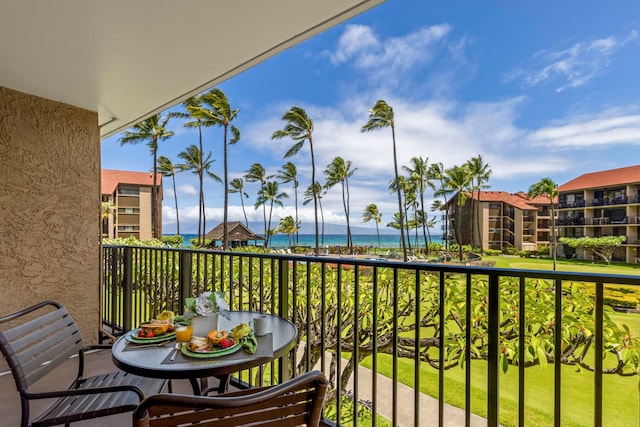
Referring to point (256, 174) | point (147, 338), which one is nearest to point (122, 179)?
point (256, 174)

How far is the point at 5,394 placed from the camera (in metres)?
2.49

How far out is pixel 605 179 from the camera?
108 feet

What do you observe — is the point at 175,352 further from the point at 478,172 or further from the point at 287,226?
the point at 478,172

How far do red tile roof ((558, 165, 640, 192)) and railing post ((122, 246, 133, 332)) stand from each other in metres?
40.0

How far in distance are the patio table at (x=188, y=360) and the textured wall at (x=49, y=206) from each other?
2.16 metres

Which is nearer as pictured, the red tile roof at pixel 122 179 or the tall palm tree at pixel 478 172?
the red tile roof at pixel 122 179

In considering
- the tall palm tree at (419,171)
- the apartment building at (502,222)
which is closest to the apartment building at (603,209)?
the apartment building at (502,222)

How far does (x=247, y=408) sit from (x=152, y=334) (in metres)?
0.99

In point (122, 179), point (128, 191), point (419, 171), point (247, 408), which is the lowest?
point (247, 408)

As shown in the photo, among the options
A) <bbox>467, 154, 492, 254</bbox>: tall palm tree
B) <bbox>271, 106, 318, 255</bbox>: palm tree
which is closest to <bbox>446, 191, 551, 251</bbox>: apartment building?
<bbox>467, 154, 492, 254</bbox>: tall palm tree

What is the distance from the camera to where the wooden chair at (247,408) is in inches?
31.3

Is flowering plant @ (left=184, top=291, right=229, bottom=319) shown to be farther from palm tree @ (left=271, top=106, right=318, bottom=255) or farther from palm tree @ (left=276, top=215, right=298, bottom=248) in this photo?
palm tree @ (left=276, top=215, right=298, bottom=248)

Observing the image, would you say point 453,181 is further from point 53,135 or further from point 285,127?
point 53,135

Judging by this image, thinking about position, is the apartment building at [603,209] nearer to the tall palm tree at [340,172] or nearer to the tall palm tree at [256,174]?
the tall palm tree at [340,172]
